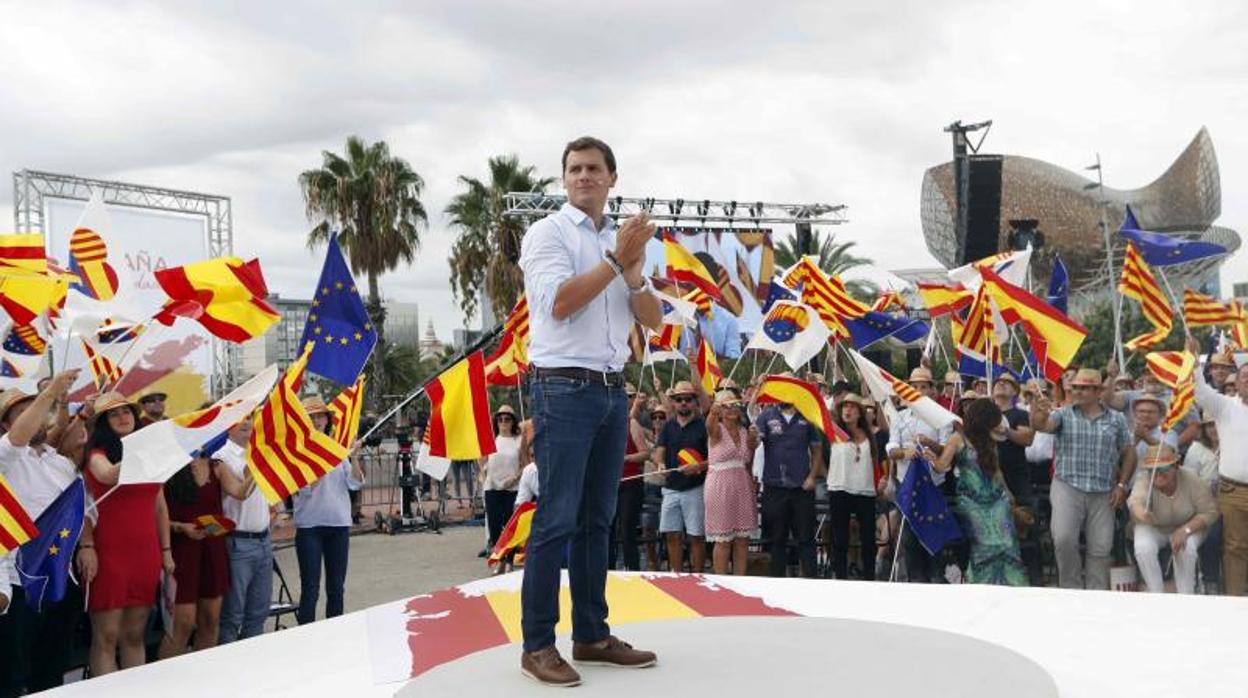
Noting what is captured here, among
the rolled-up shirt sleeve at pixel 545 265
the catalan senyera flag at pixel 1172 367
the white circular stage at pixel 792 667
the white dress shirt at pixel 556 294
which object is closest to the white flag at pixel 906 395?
the catalan senyera flag at pixel 1172 367

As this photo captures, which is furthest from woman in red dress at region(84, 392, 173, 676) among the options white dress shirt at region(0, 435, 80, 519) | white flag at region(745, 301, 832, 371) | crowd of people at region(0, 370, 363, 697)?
white flag at region(745, 301, 832, 371)

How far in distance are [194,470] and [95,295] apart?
148cm

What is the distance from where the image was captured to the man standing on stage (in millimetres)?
3406

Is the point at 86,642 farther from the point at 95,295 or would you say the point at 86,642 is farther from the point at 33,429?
the point at 95,295

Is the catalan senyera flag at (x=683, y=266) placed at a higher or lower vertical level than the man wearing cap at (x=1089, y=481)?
higher

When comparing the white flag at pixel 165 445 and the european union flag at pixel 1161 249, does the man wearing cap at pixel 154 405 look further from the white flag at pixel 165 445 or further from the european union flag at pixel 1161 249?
the european union flag at pixel 1161 249

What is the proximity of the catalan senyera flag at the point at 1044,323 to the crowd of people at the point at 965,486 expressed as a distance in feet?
1.09

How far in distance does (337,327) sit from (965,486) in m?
4.07

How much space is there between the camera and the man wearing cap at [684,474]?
892 centimetres

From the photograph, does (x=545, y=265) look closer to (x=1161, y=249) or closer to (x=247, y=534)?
(x=247, y=534)

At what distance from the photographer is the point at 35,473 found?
5.05 meters

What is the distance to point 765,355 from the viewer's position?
27219 millimetres

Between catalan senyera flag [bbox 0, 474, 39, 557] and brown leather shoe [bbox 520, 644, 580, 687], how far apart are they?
2.40 m

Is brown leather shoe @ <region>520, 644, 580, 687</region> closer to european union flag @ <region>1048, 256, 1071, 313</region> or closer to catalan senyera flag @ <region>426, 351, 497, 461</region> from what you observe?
catalan senyera flag @ <region>426, 351, 497, 461</region>
